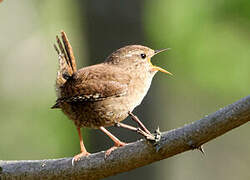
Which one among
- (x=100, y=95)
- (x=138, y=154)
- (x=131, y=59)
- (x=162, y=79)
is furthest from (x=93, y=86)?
(x=162, y=79)

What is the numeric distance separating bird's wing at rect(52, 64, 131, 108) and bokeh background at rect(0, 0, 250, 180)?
2.58m

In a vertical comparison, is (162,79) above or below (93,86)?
below

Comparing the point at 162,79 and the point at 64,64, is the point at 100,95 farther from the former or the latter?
the point at 162,79

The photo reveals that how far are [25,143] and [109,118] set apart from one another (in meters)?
7.83

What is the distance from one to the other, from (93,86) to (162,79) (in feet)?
11.9

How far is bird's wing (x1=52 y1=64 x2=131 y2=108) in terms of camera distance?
3199mm

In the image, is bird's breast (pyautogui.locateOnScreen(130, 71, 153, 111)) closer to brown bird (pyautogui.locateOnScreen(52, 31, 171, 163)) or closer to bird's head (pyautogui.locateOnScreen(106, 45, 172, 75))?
brown bird (pyautogui.locateOnScreen(52, 31, 171, 163))

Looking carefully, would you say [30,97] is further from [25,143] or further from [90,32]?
[90,32]

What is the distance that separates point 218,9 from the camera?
6.95m

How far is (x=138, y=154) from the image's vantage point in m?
2.58

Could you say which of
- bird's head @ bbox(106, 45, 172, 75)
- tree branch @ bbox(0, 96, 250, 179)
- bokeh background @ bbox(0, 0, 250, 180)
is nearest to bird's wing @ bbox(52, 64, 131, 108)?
bird's head @ bbox(106, 45, 172, 75)

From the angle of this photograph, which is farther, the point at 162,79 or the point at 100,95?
the point at 162,79

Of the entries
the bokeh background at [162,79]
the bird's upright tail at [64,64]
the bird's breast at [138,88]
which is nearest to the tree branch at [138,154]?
the bird's breast at [138,88]

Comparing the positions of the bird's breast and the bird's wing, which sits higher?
the bird's wing
